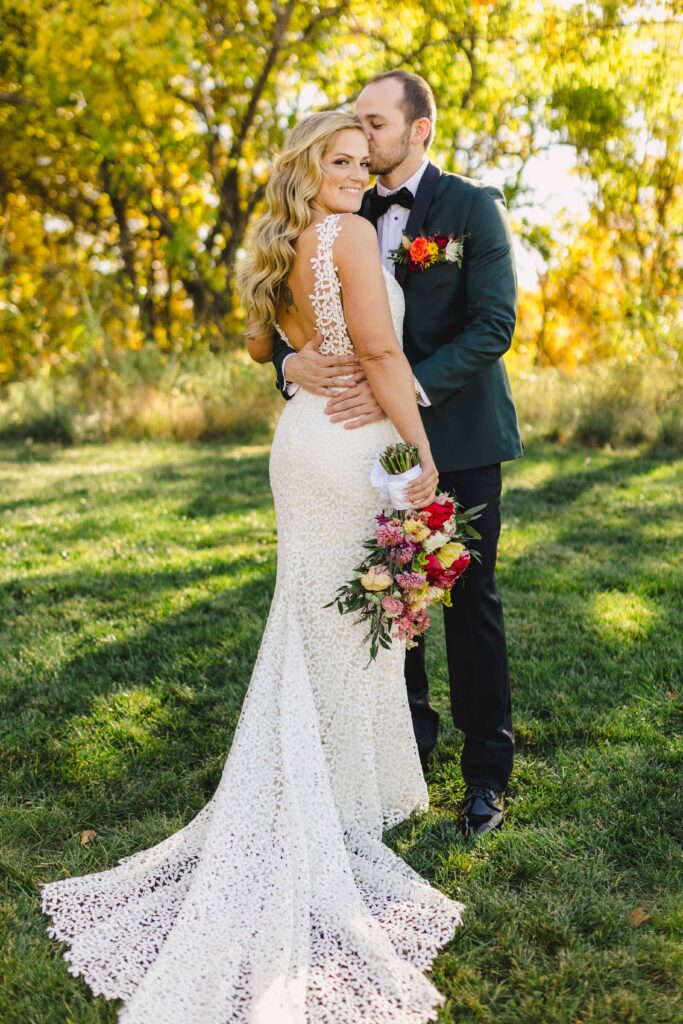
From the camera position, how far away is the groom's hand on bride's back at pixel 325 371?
272 cm

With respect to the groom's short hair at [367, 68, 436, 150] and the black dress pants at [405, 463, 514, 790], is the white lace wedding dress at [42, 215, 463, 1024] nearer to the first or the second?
the black dress pants at [405, 463, 514, 790]

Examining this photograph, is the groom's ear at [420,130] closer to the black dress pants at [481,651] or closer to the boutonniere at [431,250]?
the boutonniere at [431,250]

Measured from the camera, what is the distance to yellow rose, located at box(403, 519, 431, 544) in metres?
2.56

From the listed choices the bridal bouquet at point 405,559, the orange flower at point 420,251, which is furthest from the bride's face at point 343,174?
the bridal bouquet at point 405,559

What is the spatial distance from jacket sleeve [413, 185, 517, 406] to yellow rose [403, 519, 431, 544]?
0.47 m

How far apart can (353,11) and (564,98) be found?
3.02 m

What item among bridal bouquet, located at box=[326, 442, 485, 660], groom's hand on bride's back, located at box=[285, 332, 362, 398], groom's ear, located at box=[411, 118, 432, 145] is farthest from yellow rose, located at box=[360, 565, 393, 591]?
groom's ear, located at box=[411, 118, 432, 145]

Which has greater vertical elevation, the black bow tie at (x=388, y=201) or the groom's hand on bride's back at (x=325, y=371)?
the black bow tie at (x=388, y=201)

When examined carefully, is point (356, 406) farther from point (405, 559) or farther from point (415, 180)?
point (415, 180)

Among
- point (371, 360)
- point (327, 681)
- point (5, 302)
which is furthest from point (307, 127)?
point (5, 302)

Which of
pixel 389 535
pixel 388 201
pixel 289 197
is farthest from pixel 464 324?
pixel 389 535

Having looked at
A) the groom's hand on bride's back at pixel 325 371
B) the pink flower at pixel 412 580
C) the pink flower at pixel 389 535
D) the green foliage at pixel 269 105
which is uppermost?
the green foliage at pixel 269 105

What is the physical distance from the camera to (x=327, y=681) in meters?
2.86

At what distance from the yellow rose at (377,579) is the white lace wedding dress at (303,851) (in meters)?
0.24
